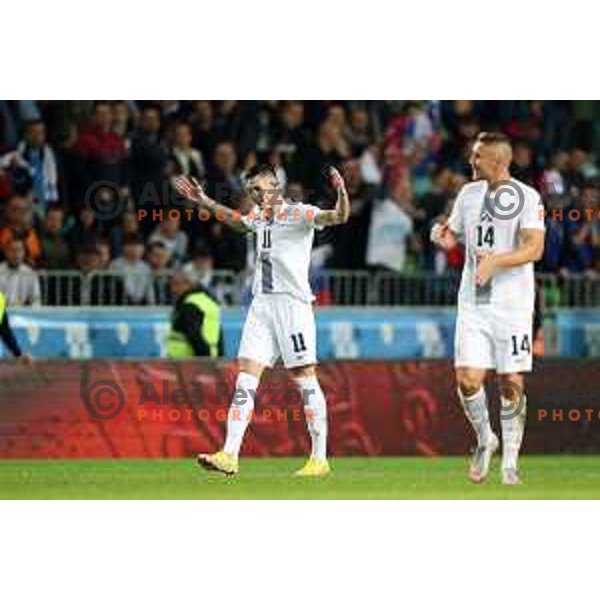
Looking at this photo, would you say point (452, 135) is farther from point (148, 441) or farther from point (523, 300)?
point (523, 300)

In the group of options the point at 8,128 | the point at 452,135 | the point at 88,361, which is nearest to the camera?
the point at 88,361

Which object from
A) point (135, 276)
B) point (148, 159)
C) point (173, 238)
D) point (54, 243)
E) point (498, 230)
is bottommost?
point (135, 276)

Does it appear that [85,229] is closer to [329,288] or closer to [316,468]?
[329,288]

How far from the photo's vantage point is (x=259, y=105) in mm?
28375

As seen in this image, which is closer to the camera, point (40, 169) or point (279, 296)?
point (279, 296)

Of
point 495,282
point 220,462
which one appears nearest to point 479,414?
point 495,282

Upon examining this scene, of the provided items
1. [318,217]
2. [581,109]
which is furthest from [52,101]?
[318,217]

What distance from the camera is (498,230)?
1912 centimetres

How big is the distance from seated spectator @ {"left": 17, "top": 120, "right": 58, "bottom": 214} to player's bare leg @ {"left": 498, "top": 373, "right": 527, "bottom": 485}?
8.42 metres

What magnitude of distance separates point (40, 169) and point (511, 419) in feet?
28.4

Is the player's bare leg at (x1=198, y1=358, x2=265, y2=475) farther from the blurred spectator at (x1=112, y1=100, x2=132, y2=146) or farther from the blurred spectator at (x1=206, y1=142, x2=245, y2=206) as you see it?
the blurred spectator at (x1=206, y1=142, x2=245, y2=206)

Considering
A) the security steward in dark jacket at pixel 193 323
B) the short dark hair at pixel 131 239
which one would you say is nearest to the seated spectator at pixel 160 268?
the short dark hair at pixel 131 239

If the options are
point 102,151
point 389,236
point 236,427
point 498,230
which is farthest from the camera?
point 389,236

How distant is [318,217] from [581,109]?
36.7 feet
